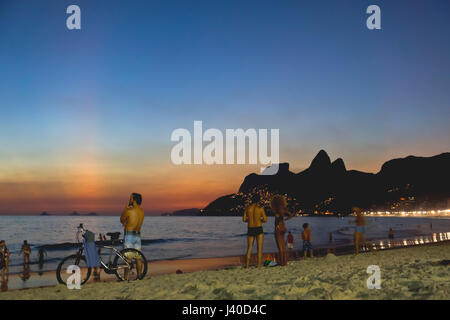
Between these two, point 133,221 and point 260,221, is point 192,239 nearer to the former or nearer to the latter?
point 260,221

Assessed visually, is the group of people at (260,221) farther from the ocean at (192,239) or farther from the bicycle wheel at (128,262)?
the ocean at (192,239)

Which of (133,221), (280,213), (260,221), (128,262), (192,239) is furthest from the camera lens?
(192,239)

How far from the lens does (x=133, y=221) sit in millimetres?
8555

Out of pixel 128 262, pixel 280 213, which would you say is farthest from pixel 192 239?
pixel 128 262

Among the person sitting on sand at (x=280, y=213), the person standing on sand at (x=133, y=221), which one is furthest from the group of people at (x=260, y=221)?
the person standing on sand at (x=133, y=221)

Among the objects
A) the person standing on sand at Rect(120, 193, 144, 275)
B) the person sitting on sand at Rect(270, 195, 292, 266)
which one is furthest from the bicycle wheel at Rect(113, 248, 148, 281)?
the person sitting on sand at Rect(270, 195, 292, 266)

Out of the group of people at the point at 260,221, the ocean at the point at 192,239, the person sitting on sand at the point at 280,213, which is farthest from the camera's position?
the ocean at the point at 192,239

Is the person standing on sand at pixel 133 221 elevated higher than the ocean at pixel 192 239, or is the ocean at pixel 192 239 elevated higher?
the person standing on sand at pixel 133 221

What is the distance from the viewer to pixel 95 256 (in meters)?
8.41

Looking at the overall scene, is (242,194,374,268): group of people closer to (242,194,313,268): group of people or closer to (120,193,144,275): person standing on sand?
(242,194,313,268): group of people

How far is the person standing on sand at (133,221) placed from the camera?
8.55 meters
